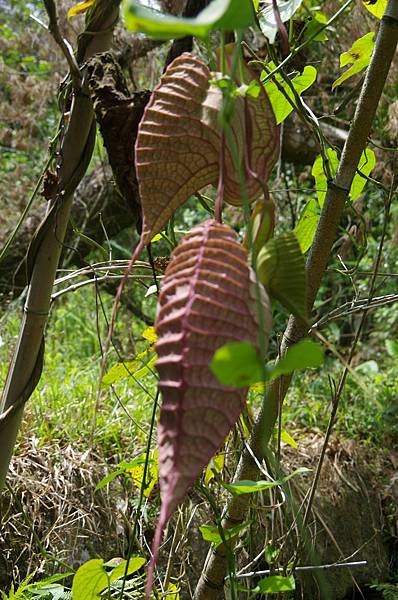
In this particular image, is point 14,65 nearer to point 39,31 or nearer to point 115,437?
point 39,31

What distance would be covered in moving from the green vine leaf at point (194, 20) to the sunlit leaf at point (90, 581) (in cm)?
49

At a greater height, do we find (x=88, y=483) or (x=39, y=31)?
(x=39, y=31)

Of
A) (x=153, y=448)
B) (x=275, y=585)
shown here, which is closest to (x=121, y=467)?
(x=275, y=585)

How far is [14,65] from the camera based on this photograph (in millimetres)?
4414

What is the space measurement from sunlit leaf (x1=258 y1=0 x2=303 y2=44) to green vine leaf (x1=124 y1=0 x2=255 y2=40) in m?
0.24

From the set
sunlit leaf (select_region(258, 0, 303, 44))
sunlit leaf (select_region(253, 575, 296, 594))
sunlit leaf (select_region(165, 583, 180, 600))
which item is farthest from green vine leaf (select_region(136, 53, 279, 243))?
sunlit leaf (select_region(165, 583, 180, 600))

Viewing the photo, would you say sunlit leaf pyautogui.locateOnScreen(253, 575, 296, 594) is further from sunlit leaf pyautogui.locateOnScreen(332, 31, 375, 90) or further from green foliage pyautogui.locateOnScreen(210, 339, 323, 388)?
sunlit leaf pyautogui.locateOnScreen(332, 31, 375, 90)

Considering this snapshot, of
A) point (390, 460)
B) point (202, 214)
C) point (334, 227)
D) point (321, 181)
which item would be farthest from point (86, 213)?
point (334, 227)

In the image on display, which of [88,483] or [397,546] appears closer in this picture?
[88,483]

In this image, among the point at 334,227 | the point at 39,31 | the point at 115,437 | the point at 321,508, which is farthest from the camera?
the point at 39,31

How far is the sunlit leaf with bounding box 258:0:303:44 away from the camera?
47 centimetres

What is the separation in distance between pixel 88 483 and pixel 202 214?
7.88 ft

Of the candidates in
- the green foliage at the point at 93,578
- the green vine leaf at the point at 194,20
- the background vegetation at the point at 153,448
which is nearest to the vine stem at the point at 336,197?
the background vegetation at the point at 153,448

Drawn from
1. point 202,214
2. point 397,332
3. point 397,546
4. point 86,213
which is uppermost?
point 202,214
